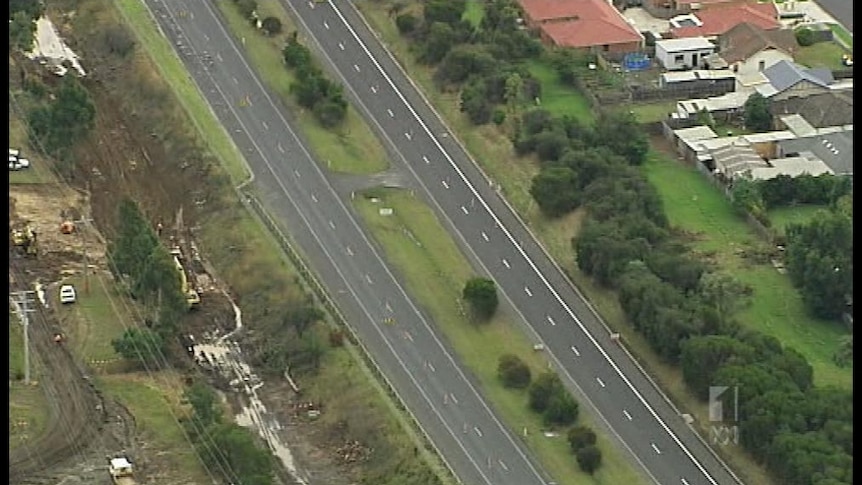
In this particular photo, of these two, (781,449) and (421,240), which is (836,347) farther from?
(421,240)

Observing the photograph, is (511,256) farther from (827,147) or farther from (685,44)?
(685,44)

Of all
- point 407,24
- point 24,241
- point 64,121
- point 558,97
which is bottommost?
point 24,241

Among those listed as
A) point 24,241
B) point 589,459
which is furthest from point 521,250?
point 24,241

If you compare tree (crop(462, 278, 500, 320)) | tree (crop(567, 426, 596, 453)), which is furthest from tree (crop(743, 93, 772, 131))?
tree (crop(567, 426, 596, 453))

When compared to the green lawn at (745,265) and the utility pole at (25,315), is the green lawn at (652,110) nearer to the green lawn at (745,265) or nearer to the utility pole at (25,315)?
the green lawn at (745,265)

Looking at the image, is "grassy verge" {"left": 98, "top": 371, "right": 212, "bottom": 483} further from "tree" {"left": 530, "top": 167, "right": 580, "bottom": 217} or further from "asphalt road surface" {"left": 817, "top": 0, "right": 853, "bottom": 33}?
"asphalt road surface" {"left": 817, "top": 0, "right": 853, "bottom": 33}

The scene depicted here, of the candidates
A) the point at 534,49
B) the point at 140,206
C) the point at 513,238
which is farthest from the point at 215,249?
the point at 534,49
